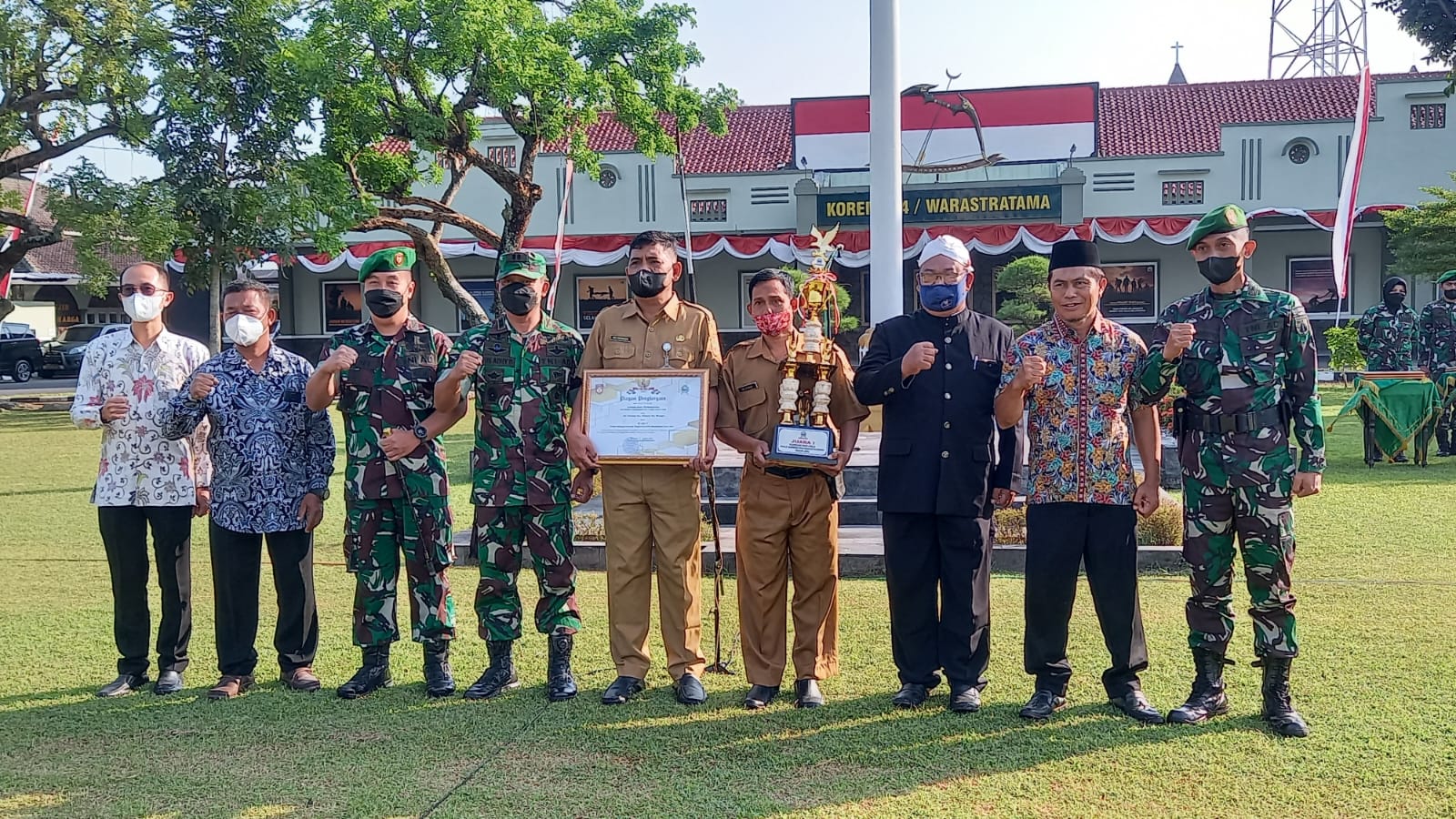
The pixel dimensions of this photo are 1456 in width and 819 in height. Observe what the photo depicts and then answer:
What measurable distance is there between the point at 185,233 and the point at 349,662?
15359 millimetres

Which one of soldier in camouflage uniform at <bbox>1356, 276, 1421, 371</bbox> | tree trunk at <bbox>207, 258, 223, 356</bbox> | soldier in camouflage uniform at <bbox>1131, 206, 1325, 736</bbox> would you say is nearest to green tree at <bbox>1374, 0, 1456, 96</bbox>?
soldier in camouflage uniform at <bbox>1356, 276, 1421, 371</bbox>

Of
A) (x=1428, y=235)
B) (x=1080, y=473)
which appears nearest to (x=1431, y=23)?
(x=1428, y=235)

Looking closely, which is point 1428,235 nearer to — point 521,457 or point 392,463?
point 521,457

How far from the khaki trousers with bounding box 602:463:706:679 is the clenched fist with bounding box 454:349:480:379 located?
0.72 meters

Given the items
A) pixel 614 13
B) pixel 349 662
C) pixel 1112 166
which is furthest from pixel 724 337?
pixel 349 662

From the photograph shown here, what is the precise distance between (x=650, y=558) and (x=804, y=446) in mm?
902

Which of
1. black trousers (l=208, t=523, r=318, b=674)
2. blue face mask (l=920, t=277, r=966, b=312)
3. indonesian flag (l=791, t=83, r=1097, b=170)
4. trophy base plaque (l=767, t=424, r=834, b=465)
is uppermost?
indonesian flag (l=791, t=83, r=1097, b=170)

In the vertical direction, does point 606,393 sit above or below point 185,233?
below

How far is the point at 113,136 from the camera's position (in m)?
19.2

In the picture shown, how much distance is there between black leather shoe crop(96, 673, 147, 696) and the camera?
16.5 ft

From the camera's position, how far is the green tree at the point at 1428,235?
67.7 ft

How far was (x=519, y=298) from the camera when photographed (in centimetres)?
480

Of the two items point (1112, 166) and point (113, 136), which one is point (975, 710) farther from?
point (1112, 166)

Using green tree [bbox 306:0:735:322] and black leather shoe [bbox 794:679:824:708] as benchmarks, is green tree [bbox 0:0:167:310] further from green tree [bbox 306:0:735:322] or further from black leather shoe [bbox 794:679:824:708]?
black leather shoe [bbox 794:679:824:708]
